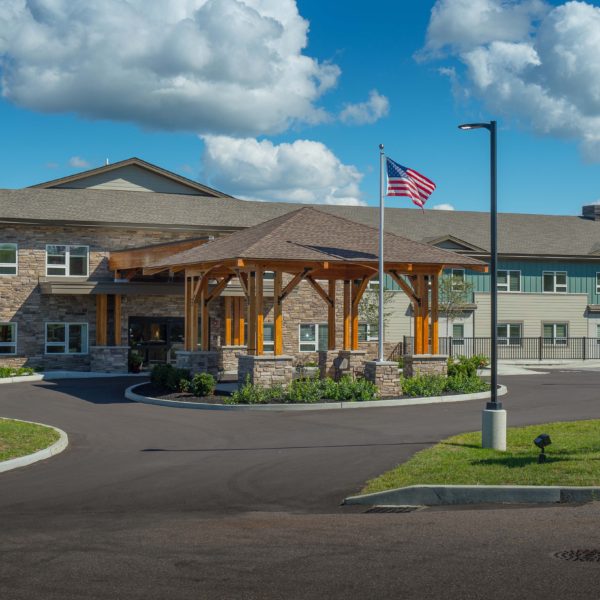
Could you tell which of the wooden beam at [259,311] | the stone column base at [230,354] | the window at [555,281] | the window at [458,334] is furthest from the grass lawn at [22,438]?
the window at [555,281]

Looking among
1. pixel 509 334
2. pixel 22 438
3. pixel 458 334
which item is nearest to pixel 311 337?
pixel 458 334

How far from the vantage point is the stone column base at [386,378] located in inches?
997

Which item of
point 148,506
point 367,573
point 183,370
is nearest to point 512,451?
point 148,506

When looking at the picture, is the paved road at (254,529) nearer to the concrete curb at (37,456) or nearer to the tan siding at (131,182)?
the concrete curb at (37,456)

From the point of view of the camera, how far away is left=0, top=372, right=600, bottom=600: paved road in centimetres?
764

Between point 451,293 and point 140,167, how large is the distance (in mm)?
16813

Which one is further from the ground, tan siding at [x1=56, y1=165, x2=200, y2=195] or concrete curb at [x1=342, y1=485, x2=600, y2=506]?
tan siding at [x1=56, y1=165, x2=200, y2=195]

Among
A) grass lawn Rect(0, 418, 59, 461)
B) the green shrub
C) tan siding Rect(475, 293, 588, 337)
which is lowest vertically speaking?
grass lawn Rect(0, 418, 59, 461)

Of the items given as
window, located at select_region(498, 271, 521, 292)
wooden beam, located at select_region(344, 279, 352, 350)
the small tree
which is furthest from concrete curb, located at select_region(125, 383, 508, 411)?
window, located at select_region(498, 271, 521, 292)

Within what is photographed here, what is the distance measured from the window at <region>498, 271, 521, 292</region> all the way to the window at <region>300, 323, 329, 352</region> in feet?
39.3

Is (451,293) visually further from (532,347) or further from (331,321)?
(331,321)

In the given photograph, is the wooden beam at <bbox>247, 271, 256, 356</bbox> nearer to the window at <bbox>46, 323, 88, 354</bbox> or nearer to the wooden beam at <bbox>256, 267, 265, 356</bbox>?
the wooden beam at <bbox>256, 267, 265, 356</bbox>

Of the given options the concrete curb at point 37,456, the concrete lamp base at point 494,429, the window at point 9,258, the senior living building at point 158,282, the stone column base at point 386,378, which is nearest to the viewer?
the concrete curb at point 37,456

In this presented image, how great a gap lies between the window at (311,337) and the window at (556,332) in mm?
14305
